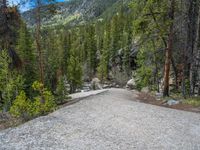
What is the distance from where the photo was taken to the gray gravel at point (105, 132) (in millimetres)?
8094

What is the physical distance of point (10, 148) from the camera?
7.71m

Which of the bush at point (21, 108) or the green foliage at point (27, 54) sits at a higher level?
the green foliage at point (27, 54)

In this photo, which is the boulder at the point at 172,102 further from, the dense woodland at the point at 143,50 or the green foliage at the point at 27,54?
the green foliage at the point at 27,54

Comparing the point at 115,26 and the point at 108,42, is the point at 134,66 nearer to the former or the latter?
the point at 108,42

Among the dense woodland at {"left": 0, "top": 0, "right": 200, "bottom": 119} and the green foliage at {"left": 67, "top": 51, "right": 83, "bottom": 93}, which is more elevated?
the dense woodland at {"left": 0, "top": 0, "right": 200, "bottom": 119}

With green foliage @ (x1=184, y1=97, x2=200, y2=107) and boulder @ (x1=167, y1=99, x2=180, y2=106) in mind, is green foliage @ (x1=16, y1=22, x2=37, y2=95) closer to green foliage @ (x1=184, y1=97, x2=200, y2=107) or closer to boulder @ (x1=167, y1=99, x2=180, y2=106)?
boulder @ (x1=167, y1=99, x2=180, y2=106)

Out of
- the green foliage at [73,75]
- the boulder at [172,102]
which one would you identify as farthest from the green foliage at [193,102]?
the green foliage at [73,75]

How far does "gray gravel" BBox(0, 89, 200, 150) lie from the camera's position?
8.09 meters

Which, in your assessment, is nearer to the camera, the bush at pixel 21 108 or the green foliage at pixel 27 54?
the bush at pixel 21 108

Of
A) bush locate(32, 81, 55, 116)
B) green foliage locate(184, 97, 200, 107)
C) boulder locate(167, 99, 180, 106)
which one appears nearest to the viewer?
bush locate(32, 81, 55, 116)

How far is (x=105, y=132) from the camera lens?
9.30m

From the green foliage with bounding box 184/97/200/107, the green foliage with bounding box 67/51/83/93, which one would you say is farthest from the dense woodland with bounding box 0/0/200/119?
the green foliage with bounding box 67/51/83/93

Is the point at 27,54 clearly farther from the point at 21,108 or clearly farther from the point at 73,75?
the point at 21,108

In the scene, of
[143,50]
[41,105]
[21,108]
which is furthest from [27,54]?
[21,108]
